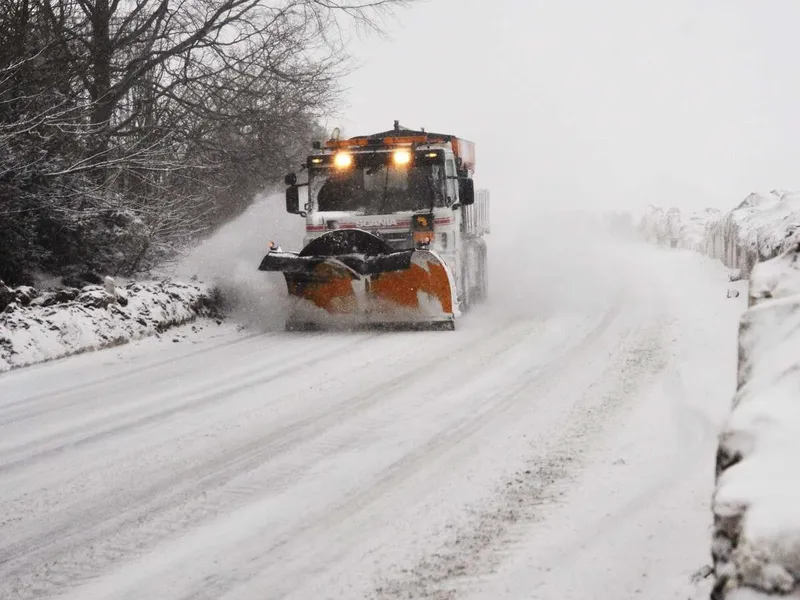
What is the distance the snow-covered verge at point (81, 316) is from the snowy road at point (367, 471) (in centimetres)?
35

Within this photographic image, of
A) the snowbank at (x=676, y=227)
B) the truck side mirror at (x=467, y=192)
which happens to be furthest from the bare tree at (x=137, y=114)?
the snowbank at (x=676, y=227)

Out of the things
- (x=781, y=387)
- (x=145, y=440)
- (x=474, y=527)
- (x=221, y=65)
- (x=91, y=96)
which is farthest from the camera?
(x=221, y=65)

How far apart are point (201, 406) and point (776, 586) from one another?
218 inches

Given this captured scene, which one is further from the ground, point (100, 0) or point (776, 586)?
point (100, 0)

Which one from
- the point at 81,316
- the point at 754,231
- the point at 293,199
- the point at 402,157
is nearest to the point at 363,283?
the point at 293,199

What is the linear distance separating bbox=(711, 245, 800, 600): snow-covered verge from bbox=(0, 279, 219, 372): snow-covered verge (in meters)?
7.78

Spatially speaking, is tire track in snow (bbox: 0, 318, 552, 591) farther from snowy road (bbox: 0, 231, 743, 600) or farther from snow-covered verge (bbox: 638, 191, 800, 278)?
snow-covered verge (bbox: 638, 191, 800, 278)

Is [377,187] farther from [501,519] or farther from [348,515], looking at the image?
[501,519]

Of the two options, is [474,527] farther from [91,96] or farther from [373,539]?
[91,96]

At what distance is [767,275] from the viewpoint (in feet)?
13.6

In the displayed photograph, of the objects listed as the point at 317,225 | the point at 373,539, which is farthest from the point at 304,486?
the point at 317,225

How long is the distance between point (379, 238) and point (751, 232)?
6689 millimetres

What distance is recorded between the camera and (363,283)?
433 inches

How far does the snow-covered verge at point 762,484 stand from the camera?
176cm
